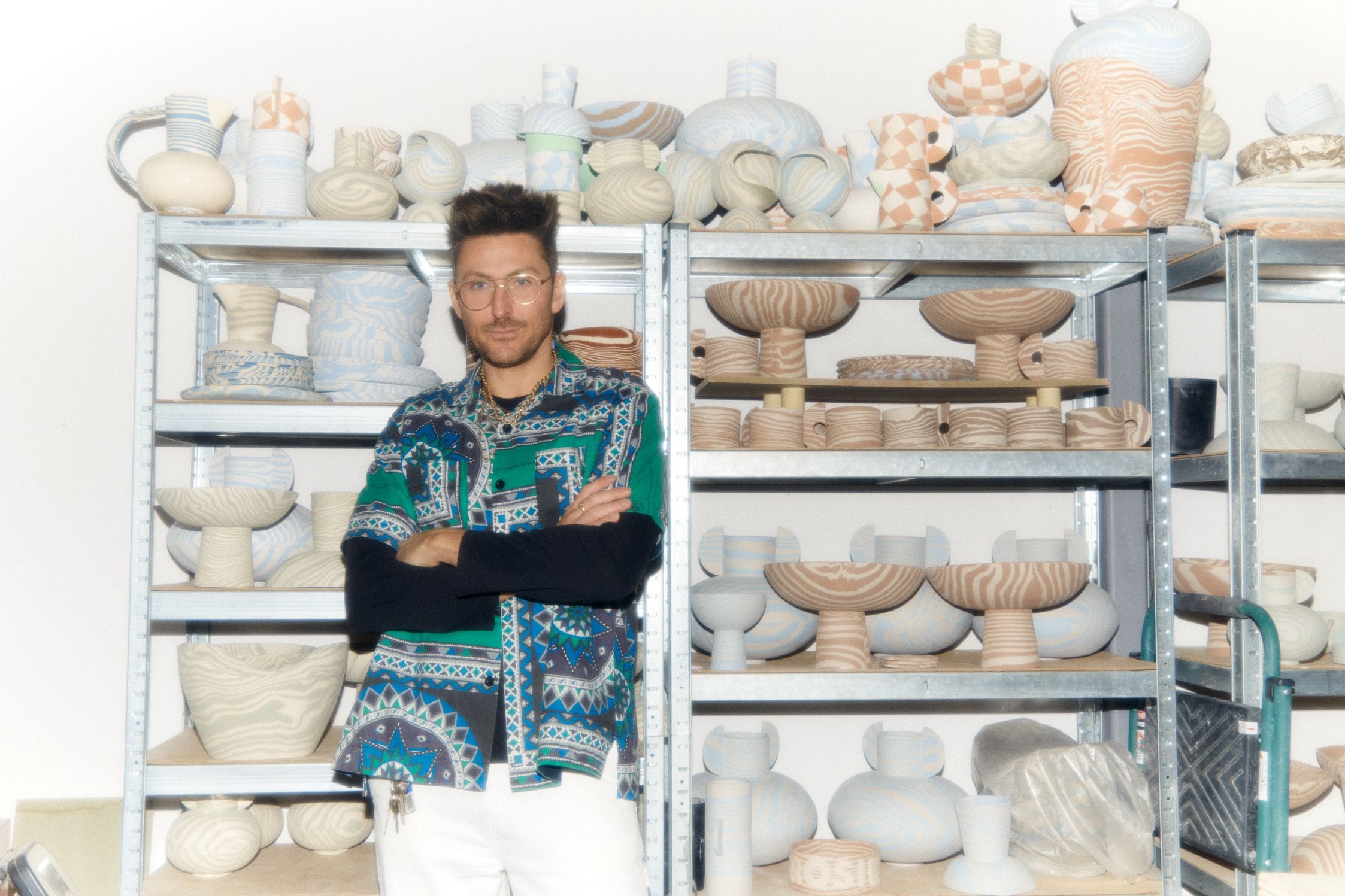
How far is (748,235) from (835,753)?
3.85 ft

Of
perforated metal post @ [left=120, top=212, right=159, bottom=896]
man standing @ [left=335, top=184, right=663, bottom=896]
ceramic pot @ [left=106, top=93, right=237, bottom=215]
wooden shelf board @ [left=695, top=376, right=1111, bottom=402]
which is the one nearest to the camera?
man standing @ [left=335, top=184, right=663, bottom=896]

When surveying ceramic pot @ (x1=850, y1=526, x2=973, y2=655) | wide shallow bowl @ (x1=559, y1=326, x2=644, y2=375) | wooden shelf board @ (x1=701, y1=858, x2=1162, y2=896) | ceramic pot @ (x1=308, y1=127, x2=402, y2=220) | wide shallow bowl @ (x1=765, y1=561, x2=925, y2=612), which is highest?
ceramic pot @ (x1=308, y1=127, x2=402, y2=220)

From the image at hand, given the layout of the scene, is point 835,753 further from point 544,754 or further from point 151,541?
point 151,541

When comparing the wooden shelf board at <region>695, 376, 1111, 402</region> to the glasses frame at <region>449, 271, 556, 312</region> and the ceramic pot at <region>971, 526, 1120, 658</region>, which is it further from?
the glasses frame at <region>449, 271, 556, 312</region>

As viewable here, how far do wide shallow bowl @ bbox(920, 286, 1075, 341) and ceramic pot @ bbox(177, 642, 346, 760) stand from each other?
1.41 m

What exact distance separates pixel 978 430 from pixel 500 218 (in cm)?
103

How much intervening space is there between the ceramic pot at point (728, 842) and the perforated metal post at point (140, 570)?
1003 millimetres

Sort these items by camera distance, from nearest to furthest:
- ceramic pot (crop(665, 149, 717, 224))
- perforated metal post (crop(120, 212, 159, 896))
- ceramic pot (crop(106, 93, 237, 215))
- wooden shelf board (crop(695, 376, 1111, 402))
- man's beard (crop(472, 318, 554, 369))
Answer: man's beard (crop(472, 318, 554, 369)) → perforated metal post (crop(120, 212, 159, 896)) → ceramic pot (crop(106, 93, 237, 215)) → wooden shelf board (crop(695, 376, 1111, 402)) → ceramic pot (crop(665, 149, 717, 224))

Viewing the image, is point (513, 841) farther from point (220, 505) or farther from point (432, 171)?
point (432, 171)

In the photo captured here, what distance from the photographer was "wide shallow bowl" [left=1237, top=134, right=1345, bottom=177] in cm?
223

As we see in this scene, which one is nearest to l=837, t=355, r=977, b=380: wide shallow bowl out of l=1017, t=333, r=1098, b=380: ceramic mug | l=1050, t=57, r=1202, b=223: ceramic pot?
l=1017, t=333, r=1098, b=380: ceramic mug

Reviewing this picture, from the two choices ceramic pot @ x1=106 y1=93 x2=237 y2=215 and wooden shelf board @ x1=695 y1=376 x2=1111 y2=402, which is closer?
ceramic pot @ x1=106 y1=93 x2=237 y2=215

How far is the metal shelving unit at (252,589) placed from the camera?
1977 mm

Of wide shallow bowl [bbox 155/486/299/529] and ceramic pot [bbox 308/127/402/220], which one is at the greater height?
ceramic pot [bbox 308/127/402/220]
